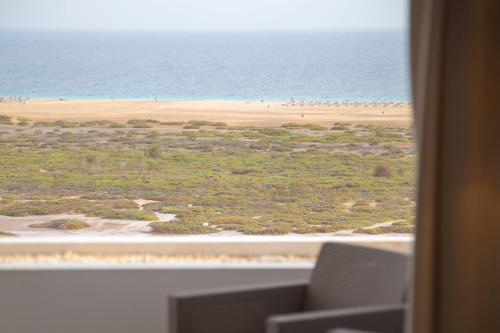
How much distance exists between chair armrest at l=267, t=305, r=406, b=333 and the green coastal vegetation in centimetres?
463

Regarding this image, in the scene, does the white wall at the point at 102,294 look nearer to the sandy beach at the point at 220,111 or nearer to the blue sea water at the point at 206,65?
the blue sea water at the point at 206,65

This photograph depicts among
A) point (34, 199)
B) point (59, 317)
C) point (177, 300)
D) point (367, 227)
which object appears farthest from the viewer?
point (34, 199)

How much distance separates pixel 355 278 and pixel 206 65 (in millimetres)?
4769

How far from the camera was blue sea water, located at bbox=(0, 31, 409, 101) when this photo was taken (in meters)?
7.55

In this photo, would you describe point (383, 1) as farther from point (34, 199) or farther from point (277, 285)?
point (277, 285)

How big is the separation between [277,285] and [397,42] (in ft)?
16.9

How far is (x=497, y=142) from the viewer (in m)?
2.08

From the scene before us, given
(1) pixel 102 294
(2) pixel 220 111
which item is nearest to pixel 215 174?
(2) pixel 220 111

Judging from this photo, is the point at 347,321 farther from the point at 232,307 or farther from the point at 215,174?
the point at 215,174

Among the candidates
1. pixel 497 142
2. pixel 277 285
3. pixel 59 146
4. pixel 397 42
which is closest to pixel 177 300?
pixel 277 285

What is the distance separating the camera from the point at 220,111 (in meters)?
8.13

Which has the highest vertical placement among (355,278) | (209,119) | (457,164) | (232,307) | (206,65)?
(206,65)

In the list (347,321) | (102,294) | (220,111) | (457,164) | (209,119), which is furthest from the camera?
(220,111)

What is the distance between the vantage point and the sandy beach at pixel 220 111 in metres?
7.90
